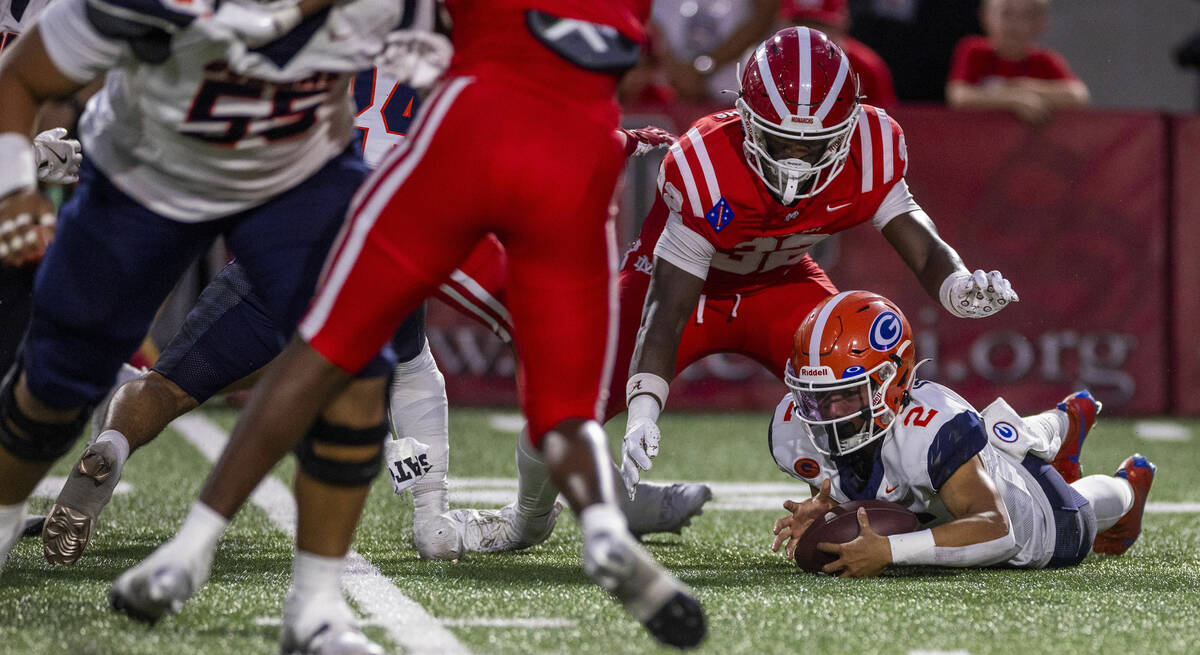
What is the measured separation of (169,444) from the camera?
5.71 meters

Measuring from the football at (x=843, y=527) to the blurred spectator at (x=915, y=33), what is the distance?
20.1 ft

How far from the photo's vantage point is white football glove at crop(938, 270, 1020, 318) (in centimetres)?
345

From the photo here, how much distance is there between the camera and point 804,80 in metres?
3.45

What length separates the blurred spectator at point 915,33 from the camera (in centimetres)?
897

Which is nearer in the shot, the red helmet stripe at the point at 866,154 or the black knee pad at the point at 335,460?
the black knee pad at the point at 335,460

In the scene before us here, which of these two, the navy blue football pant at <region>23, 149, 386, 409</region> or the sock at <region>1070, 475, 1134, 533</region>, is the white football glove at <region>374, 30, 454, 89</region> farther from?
the sock at <region>1070, 475, 1134, 533</region>

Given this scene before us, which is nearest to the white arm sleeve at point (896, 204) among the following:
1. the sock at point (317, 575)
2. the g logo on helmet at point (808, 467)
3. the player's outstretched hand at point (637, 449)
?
the g logo on helmet at point (808, 467)

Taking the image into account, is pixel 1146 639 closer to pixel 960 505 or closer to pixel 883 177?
pixel 960 505

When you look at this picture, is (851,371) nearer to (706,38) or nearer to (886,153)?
(886,153)

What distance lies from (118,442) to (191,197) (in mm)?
1100

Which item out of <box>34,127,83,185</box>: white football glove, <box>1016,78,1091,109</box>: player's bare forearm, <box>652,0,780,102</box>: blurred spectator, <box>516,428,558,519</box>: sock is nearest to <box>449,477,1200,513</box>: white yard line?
<box>516,428,558,519</box>: sock

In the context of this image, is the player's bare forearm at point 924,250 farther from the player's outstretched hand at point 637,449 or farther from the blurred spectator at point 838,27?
the blurred spectator at point 838,27


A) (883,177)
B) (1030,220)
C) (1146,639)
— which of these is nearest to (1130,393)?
(1030,220)

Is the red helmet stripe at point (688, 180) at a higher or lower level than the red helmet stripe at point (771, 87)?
lower
